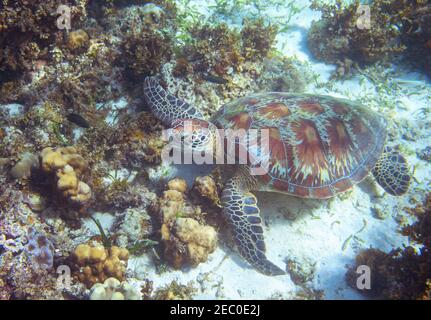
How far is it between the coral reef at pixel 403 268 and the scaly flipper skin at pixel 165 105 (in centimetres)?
323

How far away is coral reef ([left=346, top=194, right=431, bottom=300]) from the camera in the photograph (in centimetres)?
346

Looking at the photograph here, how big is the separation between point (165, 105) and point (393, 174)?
12.3ft

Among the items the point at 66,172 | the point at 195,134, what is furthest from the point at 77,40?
the point at 195,134

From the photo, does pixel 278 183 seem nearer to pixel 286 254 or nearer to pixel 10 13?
pixel 286 254

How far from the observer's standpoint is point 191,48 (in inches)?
209

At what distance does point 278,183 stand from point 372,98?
3498 mm

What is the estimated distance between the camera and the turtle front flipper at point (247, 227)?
370 centimetres

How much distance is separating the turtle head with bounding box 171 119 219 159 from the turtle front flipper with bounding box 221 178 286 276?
2.43 ft

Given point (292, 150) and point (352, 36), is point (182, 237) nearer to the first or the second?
point (292, 150)

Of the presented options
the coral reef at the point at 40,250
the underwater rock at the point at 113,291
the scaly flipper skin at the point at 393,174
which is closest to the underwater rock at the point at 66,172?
the coral reef at the point at 40,250

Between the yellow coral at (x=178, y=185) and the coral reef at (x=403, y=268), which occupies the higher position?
the yellow coral at (x=178, y=185)

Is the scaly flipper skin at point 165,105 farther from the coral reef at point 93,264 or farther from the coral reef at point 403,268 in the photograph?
the coral reef at point 403,268

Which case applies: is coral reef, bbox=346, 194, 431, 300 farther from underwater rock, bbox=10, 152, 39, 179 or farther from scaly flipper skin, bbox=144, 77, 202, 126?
underwater rock, bbox=10, 152, 39, 179
